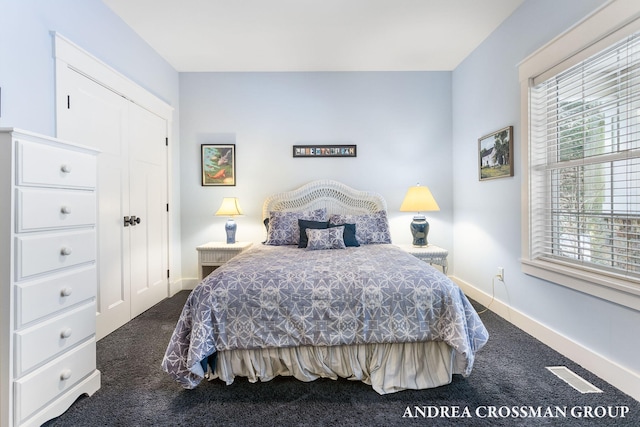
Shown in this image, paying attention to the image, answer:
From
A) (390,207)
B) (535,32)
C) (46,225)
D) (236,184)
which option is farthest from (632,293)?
(236,184)

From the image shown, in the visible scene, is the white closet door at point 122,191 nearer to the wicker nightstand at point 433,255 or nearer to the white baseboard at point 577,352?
the wicker nightstand at point 433,255

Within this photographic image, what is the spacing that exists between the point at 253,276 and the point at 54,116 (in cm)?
185

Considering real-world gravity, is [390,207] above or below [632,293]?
above

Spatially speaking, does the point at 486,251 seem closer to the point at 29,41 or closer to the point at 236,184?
the point at 236,184

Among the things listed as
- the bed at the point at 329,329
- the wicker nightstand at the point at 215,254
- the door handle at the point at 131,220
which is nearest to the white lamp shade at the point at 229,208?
the wicker nightstand at the point at 215,254

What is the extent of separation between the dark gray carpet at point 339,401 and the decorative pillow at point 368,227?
4.91 feet

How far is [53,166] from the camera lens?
150 cm

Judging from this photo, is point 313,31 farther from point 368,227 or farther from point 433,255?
point 433,255

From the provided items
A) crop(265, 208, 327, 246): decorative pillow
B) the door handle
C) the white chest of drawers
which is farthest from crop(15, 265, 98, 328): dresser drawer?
crop(265, 208, 327, 246): decorative pillow

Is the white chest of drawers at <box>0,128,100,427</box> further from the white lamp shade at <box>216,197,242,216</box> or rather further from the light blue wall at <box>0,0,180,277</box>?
the white lamp shade at <box>216,197,242,216</box>

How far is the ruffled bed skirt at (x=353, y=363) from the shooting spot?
69.9 inches

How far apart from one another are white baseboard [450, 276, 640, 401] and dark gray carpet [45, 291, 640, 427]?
6 cm

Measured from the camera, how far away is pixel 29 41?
192cm

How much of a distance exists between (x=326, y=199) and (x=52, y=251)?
2.70 metres
